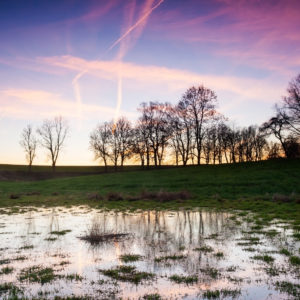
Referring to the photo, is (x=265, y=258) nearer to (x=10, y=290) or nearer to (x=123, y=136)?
(x=10, y=290)

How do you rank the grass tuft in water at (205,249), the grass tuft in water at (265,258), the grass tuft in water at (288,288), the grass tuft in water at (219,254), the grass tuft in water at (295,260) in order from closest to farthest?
1. the grass tuft in water at (288,288)
2. the grass tuft in water at (295,260)
3. the grass tuft in water at (265,258)
4. the grass tuft in water at (219,254)
5. the grass tuft in water at (205,249)

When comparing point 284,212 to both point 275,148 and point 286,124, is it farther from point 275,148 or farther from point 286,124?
point 275,148

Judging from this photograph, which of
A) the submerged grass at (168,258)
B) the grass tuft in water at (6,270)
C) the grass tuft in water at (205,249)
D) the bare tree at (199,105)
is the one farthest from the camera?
the bare tree at (199,105)

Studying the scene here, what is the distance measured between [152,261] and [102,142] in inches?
3331

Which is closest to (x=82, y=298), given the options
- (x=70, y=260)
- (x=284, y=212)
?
(x=70, y=260)

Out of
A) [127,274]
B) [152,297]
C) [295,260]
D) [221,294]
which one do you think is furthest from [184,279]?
[295,260]

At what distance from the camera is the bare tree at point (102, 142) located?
304ft

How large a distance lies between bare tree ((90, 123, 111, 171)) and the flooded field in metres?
75.0

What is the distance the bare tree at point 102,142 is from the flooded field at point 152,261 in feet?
246

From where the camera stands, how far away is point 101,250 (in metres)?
12.0

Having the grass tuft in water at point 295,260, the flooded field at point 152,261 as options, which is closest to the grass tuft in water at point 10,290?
the flooded field at point 152,261

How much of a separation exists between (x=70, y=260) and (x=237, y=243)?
6.47 metres

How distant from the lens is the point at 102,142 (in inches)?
3679

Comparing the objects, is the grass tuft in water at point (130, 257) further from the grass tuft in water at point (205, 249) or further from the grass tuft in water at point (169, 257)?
the grass tuft in water at point (205, 249)
